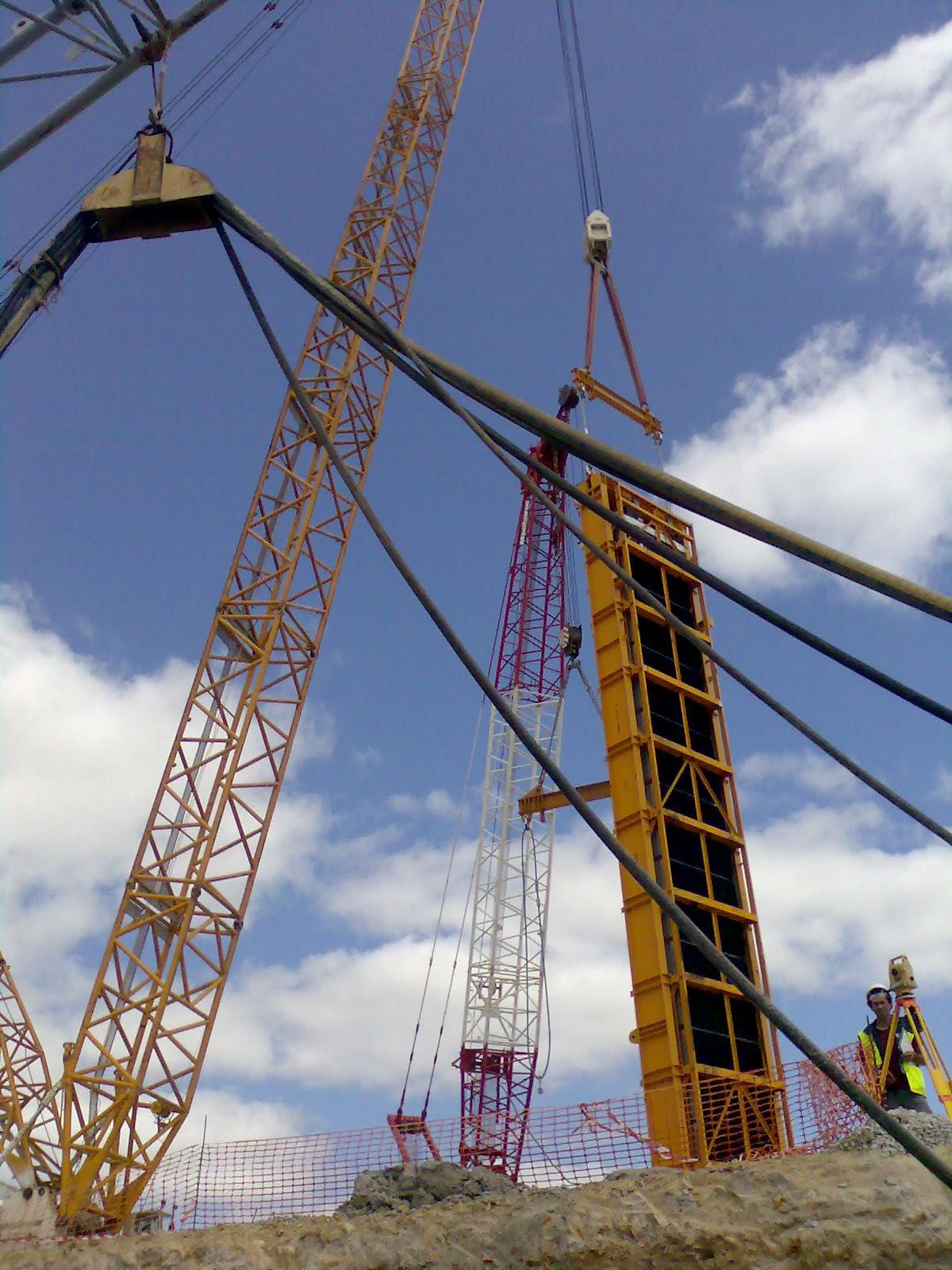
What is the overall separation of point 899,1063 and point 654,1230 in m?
4.19

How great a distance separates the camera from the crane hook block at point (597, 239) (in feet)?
93.6

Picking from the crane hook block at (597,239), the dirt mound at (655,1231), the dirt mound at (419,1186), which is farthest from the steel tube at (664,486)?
the crane hook block at (597,239)

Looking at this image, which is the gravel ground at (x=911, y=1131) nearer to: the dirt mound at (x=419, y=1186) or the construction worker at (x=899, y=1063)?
the construction worker at (x=899, y=1063)

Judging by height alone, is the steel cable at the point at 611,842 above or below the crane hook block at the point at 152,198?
below

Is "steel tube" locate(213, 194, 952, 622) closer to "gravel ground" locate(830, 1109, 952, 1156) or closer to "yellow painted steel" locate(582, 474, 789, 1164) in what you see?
"gravel ground" locate(830, 1109, 952, 1156)

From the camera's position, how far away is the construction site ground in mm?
9656

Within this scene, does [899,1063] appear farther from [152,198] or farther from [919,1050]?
[152,198]

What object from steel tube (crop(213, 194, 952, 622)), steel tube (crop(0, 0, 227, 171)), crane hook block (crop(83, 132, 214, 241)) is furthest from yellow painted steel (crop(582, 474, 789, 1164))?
steel tube (crop(213, 194, 952, 622))

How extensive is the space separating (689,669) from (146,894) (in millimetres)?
11053

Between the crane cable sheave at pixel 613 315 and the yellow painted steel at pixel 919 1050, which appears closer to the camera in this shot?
the yellow painted steel at pixel 919 1050

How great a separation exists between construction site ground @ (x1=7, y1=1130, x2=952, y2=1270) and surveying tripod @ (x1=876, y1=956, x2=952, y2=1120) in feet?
6.78

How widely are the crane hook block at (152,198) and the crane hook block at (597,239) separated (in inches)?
889

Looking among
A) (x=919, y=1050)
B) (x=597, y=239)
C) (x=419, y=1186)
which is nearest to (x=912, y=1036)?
(x=919, y=1050)

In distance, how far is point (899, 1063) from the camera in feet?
41.6
